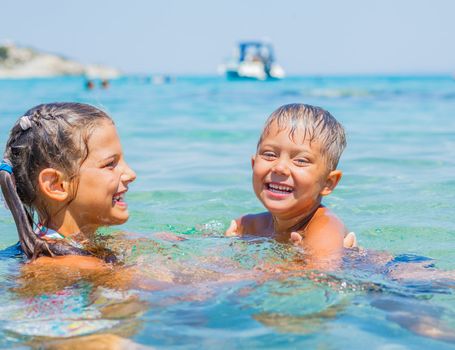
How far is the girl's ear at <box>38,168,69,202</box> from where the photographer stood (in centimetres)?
321

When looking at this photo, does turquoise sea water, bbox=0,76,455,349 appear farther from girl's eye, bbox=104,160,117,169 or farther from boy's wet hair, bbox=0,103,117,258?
girl's eye, bbox=104,160,117,169

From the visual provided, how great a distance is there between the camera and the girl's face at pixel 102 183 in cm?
326

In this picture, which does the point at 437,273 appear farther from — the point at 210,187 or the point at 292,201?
the point at 210,187

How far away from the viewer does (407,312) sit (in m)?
2.74

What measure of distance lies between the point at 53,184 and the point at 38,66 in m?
128

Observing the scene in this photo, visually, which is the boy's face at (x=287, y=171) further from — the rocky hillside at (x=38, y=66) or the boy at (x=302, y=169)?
the rocky hillside at (x=38, y=66)

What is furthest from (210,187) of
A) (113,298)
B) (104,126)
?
(113,298)

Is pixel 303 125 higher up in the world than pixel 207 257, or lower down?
higher up

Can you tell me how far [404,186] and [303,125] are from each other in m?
2.93

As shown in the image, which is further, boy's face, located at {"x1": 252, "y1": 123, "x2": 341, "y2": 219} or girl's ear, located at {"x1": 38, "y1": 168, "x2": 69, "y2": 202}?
boy's face, located at {"x1": 252, "y1": 123, "x2": 341, "y2": 219}

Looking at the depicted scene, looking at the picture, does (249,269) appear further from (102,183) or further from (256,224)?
(256,224)

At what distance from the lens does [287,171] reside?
12.0 feet

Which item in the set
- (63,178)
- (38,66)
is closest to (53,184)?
(63,178)

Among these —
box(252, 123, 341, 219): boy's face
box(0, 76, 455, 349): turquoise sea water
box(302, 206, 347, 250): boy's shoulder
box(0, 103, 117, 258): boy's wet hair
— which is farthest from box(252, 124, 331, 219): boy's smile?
box(0, 103, 117, 258): boy's wet hair
